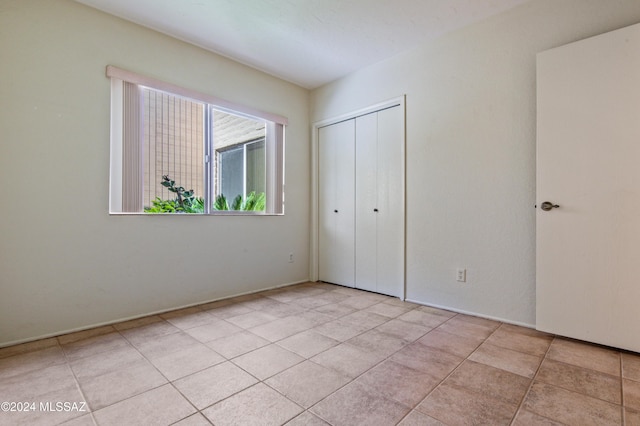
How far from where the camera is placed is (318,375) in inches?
65.8

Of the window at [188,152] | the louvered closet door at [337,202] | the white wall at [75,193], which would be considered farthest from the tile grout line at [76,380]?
the louvered closet door at [337,202]

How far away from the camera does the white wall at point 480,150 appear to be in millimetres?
2330

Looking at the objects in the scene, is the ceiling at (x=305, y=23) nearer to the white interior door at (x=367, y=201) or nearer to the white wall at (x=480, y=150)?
the white wall at (x=480, y=150)

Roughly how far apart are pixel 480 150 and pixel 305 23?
182 cm

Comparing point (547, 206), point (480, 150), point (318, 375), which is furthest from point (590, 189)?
point (318, 375)

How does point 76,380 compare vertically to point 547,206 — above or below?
below

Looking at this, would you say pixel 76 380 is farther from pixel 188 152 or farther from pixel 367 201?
pixel 367 201

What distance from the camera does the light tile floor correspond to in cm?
134

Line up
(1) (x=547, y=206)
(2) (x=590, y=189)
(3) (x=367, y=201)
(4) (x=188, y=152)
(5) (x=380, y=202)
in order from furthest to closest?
(3) (x=367, y=201)
(5) (x=380, y=202)
(4) (x=188, y=152)
(1) (x=547, y=206)
(2) (x=590, y=189)

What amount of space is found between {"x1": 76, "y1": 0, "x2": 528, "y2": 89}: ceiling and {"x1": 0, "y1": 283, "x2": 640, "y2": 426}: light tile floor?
8.15ft

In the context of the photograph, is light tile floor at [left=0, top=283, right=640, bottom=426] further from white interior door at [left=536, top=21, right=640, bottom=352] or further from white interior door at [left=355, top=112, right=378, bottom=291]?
white interior door at [left=355, top=112, right=378, bottom=291]

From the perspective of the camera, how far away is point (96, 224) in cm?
239

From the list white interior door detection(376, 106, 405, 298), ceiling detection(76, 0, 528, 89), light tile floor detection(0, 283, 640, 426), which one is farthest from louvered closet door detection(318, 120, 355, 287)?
light tile floor detection(0, 283, 640, 426)

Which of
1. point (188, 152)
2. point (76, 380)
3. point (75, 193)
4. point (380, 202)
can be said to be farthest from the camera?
point (380, 202)
